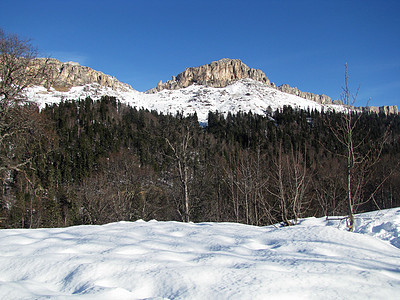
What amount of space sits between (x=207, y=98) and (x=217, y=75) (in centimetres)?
3780

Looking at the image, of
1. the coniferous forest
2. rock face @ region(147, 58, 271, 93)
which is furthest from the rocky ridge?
→ the coniferous forest

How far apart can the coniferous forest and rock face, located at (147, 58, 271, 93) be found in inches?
2800

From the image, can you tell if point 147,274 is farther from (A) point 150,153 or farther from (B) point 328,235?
(A) point 150,153

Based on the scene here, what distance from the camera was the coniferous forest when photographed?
889 cm

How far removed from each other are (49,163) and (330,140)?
244 feet

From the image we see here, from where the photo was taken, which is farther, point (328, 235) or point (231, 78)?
point (231, 78)

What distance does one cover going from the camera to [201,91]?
543 feet

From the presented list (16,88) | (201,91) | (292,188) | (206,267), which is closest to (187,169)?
(292,188)

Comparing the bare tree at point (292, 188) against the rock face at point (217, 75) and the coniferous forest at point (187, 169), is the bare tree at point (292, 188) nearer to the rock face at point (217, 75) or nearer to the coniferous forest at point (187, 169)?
the coniferous forest at point (187, 169)

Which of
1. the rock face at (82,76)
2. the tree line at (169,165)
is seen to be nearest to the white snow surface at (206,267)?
the tree line at (169,165)

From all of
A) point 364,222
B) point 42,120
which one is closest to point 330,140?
point 364,222

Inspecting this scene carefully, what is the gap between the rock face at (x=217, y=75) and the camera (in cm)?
18188

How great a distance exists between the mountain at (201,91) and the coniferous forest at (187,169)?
30288 millimetres

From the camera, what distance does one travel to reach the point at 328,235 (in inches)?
147
